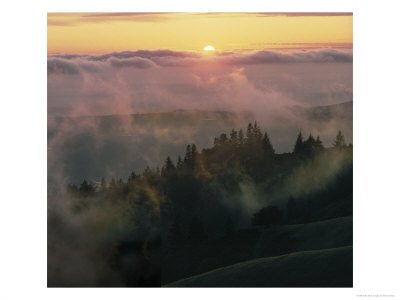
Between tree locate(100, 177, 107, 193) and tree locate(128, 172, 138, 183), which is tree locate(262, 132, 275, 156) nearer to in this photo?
tree locate(128, 172, 138, 183)

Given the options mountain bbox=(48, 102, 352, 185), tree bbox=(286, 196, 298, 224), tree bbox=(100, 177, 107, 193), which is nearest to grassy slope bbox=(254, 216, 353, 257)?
tree bbox=(286, 196, 298, 224)

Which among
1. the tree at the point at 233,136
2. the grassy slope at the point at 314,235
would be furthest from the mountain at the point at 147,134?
the grassy slope at the point at 314,235

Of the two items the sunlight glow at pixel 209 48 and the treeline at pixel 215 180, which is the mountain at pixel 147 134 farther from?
the sunlight glow at pixel 209 48

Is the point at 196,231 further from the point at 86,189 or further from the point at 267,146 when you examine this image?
the point at 86,189

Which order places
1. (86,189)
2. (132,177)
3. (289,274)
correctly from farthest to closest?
(132,177)
(86,189)
(289,274)

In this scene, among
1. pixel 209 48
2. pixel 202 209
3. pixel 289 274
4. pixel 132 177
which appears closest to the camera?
pixel 289 274

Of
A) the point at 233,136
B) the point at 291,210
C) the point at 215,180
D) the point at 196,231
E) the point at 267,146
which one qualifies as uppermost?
the point at 233,136

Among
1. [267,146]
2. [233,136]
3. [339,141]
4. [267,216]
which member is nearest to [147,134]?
[233,136]
